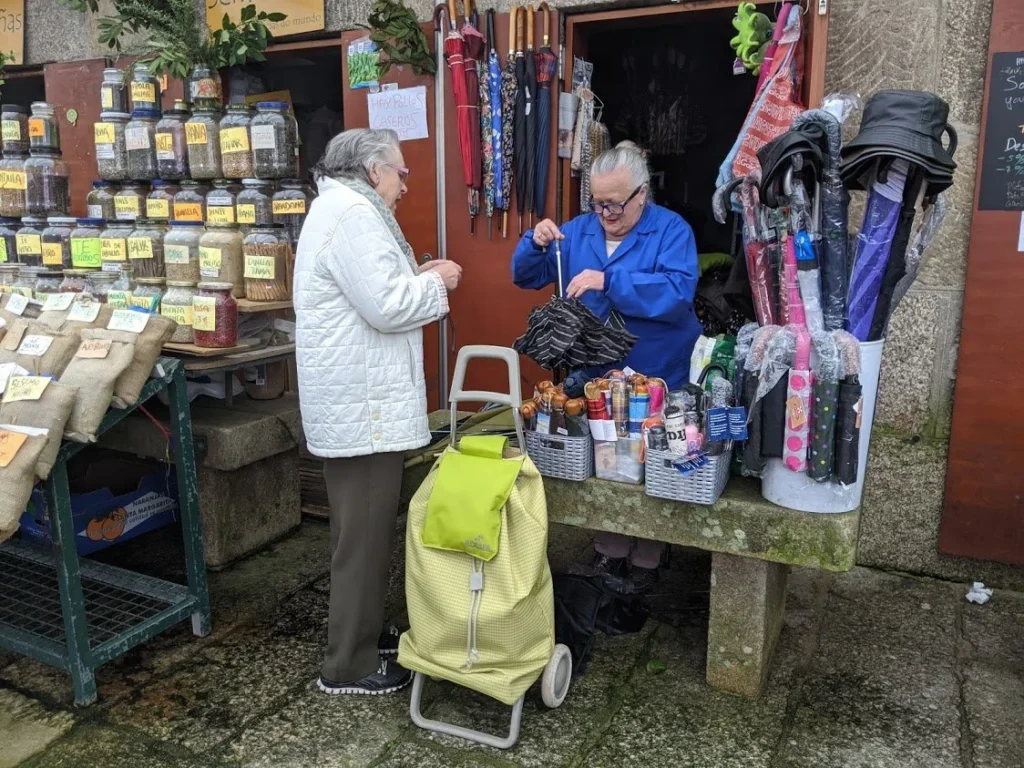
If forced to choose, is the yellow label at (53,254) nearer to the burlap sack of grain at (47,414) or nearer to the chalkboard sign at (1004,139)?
the burlap sack of grain at (47,414)

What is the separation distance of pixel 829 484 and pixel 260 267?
247cm

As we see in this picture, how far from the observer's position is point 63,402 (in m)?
2.62

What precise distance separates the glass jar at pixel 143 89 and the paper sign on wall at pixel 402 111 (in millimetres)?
1015

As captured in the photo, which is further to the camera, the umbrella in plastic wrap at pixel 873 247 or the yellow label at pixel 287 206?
the yellow label at pixel 287 206

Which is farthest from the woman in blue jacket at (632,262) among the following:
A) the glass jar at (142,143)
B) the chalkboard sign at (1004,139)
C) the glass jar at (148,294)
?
the glass jar at (142,143)

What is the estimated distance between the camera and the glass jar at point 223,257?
3596 mm

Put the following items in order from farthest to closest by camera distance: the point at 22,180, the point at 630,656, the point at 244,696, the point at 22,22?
the point at 22,22
the point at 22,180
the point at 630,656
the point at 244,696

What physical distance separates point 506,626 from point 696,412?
2.80 ft

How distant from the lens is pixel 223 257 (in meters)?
3.60

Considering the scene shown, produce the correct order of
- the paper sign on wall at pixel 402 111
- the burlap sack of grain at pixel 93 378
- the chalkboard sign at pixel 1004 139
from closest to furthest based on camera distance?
the burlap sack of grain at pixel 93 378
the chalkboard sign at pixel 1004 139
the paper sign on wall at pixel 402 111

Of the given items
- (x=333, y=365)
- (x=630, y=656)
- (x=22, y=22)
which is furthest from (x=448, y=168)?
(x=22, y=22)

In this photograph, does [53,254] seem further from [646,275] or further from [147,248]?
[646,275]

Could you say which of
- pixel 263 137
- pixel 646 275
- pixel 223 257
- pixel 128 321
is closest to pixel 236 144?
pixel 263 137

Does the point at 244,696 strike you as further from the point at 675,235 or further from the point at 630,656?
the point at 675,235
